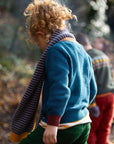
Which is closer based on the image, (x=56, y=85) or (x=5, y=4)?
(x=56, y=85)

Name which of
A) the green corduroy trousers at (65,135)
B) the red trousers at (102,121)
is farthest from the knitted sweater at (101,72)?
the green corduroy trousers at (65,135)

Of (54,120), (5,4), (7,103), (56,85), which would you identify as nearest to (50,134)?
(54,120)

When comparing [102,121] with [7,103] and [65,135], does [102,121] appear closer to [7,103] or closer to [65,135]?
[65,135]

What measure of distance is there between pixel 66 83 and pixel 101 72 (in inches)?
60.2

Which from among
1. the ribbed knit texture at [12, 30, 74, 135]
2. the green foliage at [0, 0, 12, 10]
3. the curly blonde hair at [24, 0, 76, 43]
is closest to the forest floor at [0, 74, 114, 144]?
the ribbed knit texture at [12, 30, 74, 135]

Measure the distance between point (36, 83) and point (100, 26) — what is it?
592 centimetres

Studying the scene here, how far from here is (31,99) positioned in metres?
2.02

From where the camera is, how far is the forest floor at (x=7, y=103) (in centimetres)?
408

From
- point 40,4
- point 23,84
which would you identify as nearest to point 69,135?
point 40,4

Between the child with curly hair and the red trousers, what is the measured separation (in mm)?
1075

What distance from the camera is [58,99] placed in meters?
1.65

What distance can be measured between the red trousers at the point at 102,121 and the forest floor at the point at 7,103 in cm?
117

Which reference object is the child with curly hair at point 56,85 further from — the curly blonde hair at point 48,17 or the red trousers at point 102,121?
the red trousers at point 102,121

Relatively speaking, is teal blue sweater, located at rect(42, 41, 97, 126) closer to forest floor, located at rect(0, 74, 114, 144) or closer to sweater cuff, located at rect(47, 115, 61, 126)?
sweater cuff, located at rect(47, 115, 61, 126)
